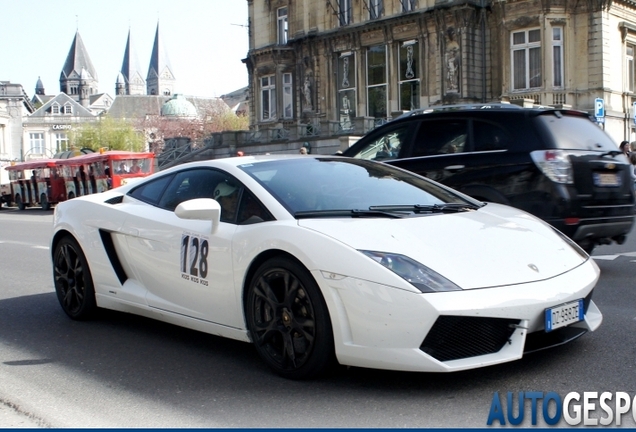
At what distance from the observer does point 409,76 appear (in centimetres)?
3725

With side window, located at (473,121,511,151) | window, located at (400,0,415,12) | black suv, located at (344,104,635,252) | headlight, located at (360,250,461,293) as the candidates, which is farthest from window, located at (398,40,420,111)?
headlight, located at (360,250,461,293)

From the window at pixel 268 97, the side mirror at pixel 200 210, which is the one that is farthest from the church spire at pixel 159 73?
the side mirror at pixel 200 210

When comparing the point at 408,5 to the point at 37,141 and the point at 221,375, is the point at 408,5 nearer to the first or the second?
the point at 221,375

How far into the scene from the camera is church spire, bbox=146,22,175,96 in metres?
181

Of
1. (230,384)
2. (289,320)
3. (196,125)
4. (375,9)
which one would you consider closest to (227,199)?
(289,320)

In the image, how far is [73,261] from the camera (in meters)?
6.70

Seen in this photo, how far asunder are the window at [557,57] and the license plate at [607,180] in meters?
25.3

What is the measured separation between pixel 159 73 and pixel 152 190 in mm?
179897

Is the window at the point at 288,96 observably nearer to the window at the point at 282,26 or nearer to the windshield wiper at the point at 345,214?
the window at the point at 282,26

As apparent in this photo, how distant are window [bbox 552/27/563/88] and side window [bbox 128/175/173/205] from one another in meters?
28.5

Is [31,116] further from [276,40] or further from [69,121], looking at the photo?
[276,40]

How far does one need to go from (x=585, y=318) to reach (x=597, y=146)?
4.09 meters

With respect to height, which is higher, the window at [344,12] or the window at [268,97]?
the window at [344,12]

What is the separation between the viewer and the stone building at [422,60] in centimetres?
3206
